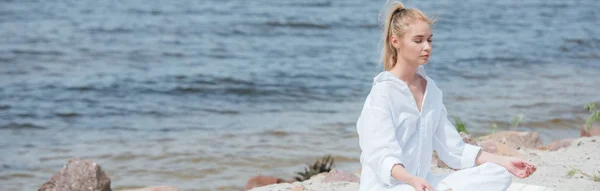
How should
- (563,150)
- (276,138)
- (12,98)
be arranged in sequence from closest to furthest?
1. (563,150)
2. (276,138)
3. (12,98)

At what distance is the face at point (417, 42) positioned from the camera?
366 centimetres

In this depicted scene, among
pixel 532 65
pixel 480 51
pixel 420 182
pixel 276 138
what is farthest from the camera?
pixel 480 51

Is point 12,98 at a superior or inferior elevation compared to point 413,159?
inferior

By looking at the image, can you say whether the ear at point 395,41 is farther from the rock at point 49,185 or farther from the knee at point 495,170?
the rock at point 49,185

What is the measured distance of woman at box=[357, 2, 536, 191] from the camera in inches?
141

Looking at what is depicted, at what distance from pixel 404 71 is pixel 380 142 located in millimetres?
347

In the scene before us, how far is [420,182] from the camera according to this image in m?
3.39

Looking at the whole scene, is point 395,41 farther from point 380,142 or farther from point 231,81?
point 231,81

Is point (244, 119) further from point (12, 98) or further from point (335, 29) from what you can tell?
point (335, 29)

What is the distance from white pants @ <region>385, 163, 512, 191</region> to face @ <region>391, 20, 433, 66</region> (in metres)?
0.46

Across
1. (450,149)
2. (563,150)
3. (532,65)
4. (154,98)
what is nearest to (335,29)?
(532,65)

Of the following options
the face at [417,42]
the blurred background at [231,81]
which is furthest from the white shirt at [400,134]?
the blurred background at [231,81]

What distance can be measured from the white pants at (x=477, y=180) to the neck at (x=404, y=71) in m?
0.42

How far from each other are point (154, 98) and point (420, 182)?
828 centimetres
